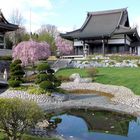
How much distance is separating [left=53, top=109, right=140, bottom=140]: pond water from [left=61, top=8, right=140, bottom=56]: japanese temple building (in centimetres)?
2621

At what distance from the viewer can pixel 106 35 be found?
44125 millimetres

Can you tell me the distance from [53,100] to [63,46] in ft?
128

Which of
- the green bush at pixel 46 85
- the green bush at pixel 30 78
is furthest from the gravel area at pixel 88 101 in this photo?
the green bush at pixel 30 78

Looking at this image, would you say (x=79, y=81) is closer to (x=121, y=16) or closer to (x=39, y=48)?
(x=39, y=48)

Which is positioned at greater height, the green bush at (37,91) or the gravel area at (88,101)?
the green bush at (37,91)

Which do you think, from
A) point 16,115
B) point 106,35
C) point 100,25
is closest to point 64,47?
point 100,25

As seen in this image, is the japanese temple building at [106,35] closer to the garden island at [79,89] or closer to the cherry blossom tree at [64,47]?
the garden island at [79,89]

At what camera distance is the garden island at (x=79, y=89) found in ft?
38.4

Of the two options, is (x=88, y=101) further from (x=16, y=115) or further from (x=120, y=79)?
(x=16, y=115)

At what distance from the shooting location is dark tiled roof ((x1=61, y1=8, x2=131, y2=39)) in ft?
151

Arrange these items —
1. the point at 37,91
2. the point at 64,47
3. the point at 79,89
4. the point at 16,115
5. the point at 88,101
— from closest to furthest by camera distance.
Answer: the point at 16,115 → the point at 37,91 → the point at 88,101 → the point at 79,89 → the point at 64,47

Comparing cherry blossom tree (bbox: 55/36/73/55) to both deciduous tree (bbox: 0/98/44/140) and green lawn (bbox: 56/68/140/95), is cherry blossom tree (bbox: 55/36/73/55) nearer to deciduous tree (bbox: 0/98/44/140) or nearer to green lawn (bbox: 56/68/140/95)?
green lawn (bbox: 56/68/140/95)

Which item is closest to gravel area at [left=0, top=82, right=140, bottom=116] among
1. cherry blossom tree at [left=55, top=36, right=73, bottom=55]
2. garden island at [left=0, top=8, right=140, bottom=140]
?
garden island at [left=0, top=8, right=140, bottom=140]

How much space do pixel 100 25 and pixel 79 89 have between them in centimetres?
2276
